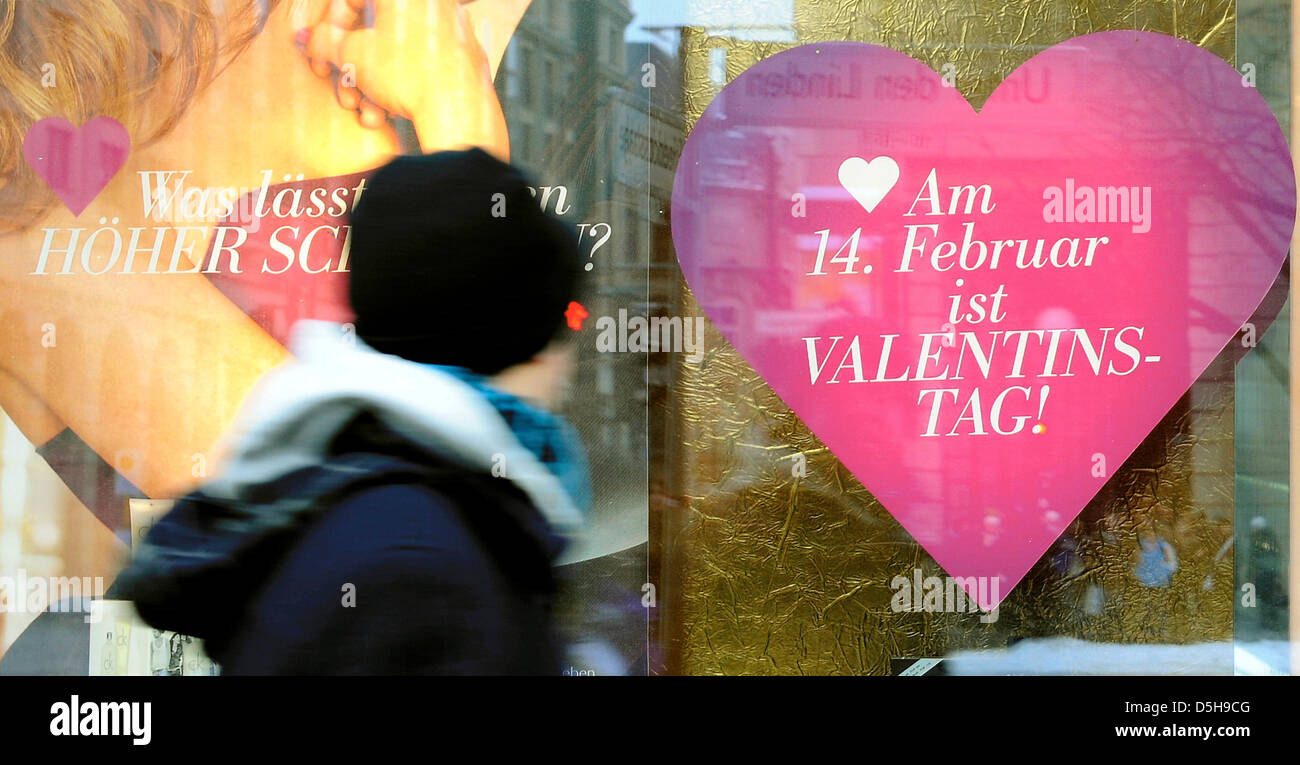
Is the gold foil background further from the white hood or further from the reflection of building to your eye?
the white hood

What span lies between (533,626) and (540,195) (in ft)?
3.47

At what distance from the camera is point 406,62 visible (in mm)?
2369

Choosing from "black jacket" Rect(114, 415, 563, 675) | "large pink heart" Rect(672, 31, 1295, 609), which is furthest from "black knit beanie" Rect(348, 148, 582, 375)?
"large pink heart" Rect(672, 31, 1295, 609)

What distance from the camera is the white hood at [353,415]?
230 centimetres

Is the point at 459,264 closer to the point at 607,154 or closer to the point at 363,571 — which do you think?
the point at 607,154

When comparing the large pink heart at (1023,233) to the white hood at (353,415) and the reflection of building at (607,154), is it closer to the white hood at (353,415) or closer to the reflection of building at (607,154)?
the reflection of building at (607,154)

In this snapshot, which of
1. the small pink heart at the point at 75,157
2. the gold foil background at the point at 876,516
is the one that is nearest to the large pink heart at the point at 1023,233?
the gold foil background at the point at 876,516

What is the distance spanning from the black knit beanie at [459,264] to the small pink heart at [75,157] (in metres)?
0.63

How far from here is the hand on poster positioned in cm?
237

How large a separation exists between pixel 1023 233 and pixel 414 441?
1.57m

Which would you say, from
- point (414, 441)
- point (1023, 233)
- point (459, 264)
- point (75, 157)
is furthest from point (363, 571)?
point (1023, 233)

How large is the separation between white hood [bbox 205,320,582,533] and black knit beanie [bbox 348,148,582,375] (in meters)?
0.06
